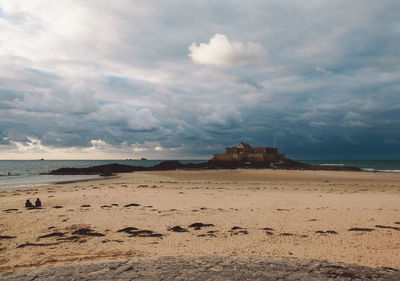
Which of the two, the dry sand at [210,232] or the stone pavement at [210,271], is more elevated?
the stone pavement at [210,271]

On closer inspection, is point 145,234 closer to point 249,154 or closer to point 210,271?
point 210,271

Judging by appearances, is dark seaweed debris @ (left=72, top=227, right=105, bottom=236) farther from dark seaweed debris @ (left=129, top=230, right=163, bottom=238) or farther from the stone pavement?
the stone pavement

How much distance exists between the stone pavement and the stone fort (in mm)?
77455

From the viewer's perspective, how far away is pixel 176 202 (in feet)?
48.6

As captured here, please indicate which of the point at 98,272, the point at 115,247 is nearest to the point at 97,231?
the point at 115,247

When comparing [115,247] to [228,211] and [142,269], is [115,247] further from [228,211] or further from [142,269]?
[228,211]

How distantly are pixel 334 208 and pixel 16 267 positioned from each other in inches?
507

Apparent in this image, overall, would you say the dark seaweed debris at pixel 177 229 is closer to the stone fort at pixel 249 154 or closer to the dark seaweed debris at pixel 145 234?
the dark seaweed debris at pixel 145 234

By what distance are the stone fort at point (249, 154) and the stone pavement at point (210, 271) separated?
77.5 meters

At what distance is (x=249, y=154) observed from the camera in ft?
287

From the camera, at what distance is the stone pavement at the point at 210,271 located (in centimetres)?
438

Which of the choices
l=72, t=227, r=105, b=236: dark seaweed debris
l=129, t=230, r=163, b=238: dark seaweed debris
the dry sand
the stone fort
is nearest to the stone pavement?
the dry sand

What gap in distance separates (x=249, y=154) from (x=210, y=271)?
84.5m

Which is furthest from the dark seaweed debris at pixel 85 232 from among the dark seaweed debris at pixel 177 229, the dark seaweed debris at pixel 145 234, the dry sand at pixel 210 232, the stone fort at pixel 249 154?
the stone fort at pixel 249 154
